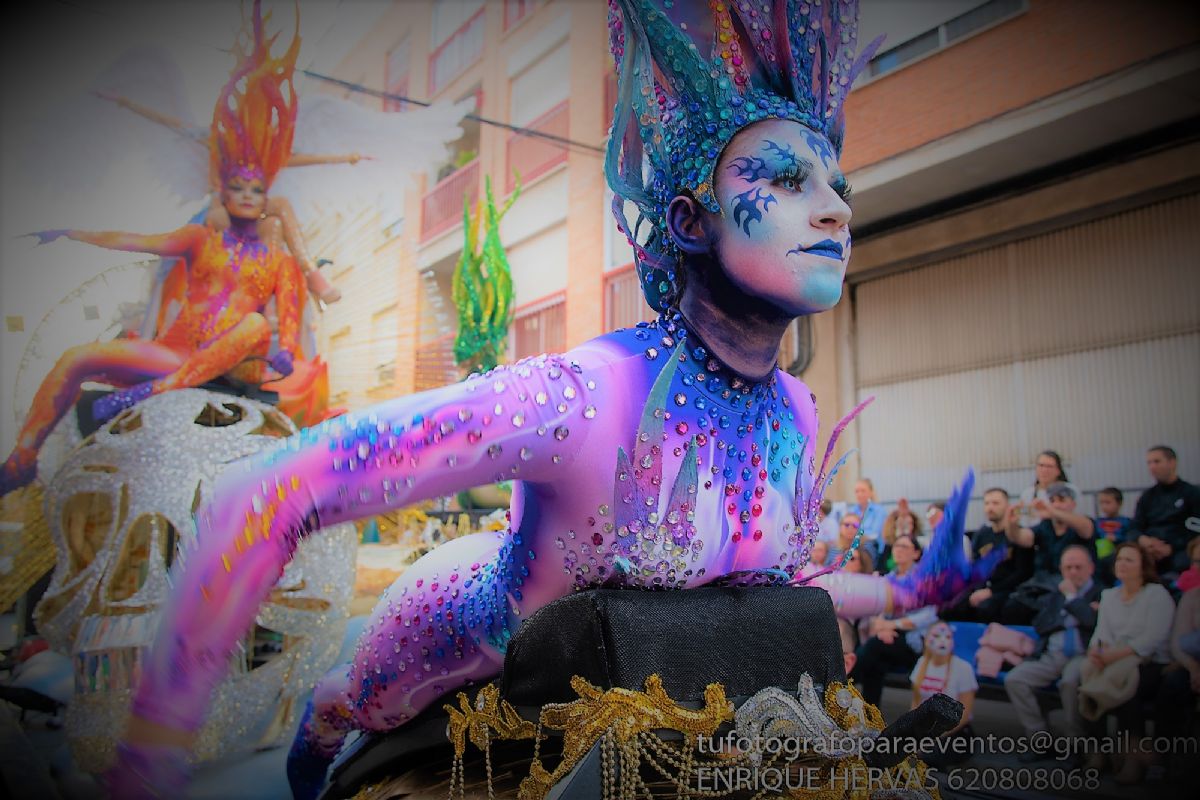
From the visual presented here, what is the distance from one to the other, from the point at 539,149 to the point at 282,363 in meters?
1.45

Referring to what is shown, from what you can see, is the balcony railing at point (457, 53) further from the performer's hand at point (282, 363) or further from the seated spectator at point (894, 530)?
the seated spectator at point (894, 530)

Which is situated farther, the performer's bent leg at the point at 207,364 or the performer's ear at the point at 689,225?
the performer's bent leg at the point at 207,364

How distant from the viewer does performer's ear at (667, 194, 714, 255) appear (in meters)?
1.03

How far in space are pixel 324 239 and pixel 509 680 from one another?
218cm

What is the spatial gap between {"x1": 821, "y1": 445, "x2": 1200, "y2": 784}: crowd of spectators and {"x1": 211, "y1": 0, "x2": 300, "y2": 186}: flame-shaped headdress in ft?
7.86

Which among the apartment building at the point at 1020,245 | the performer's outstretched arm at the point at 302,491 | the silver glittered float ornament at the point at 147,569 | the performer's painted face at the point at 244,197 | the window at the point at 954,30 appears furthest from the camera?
the window at the point at 954,30

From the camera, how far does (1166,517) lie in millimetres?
3545

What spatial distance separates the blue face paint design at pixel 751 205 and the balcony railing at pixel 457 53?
2478mm

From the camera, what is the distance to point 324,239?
9.18ft

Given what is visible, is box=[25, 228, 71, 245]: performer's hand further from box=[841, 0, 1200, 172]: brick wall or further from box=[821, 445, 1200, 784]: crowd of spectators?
box=[841, 0, 1200, 172]: brick wall

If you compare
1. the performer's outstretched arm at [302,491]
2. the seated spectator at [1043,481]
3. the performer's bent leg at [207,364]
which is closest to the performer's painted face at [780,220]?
the performer's outstretched arm at [302,491]

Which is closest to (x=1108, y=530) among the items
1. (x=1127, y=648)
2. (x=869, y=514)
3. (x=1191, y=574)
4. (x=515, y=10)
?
(x=1191, y=574)

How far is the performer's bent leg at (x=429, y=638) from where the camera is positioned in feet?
3.46

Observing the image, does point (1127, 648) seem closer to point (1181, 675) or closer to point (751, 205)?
point (1181, 675)
